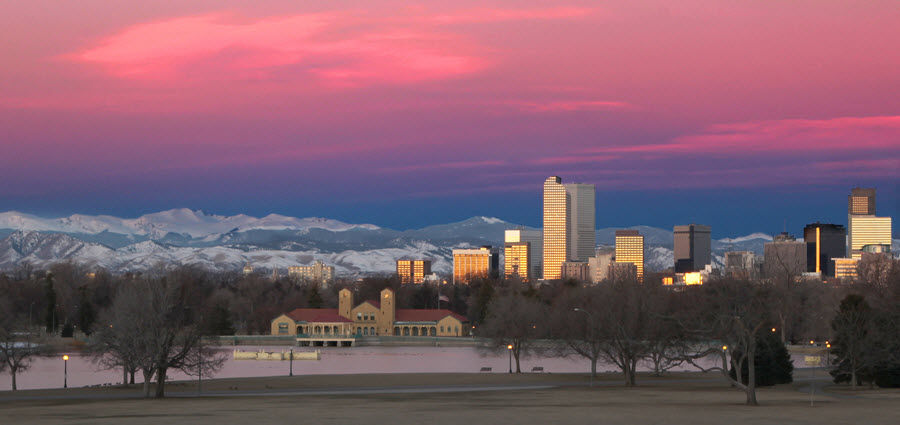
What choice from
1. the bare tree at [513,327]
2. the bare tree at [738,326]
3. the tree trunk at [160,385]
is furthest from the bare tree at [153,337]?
the bare tree at [513,327]

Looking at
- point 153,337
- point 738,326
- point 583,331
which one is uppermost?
point 738,326

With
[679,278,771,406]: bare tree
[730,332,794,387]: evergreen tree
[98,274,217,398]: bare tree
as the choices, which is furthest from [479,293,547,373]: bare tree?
[679,278,771,406]: bare tree

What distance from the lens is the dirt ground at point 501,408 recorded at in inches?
1971

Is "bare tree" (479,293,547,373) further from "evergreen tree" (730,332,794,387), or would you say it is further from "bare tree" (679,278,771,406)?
"bare tree" (679,278,771,406)

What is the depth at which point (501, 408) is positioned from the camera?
5769 centimetres

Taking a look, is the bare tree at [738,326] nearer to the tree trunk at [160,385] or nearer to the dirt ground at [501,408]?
the dirt ground at [501,408]

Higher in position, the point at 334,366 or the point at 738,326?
the point at 738,326

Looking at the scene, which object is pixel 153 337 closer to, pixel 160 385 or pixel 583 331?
pixel 160 385

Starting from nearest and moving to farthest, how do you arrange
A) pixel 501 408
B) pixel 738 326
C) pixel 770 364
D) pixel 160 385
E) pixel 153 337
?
pixel 501 408, pixel 738 326, pixel 160 385, pixel 153 337, pixel 770 364

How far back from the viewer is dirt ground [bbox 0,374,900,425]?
50.1m

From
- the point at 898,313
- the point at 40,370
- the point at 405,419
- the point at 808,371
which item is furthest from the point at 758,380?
the point at 40,370

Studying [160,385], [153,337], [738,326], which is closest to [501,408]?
[738,326]

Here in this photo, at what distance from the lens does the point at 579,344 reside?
108625mm

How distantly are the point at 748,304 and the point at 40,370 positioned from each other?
79.0 metres
